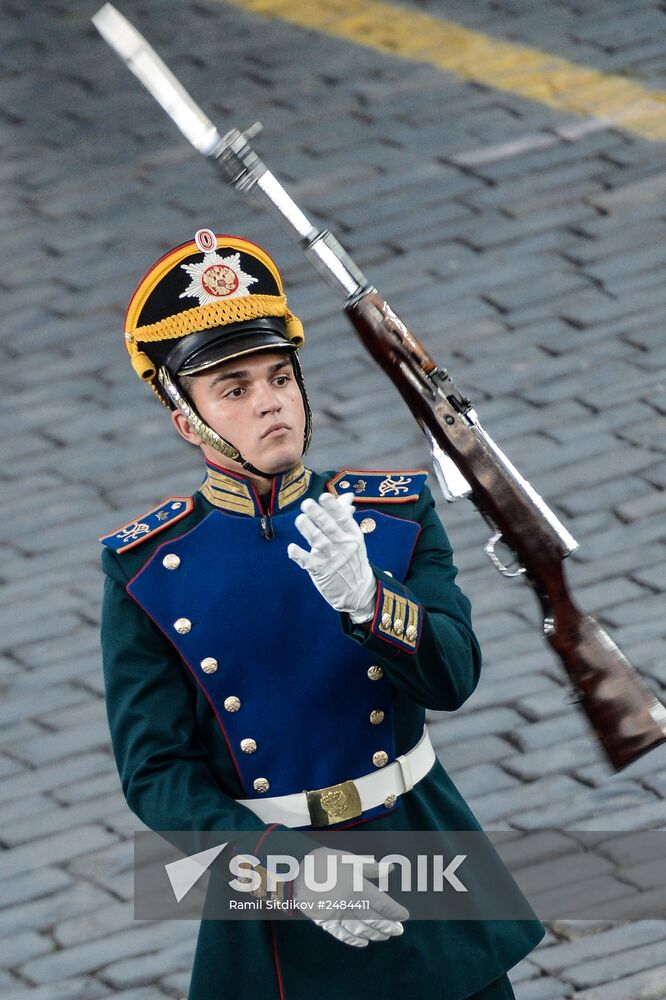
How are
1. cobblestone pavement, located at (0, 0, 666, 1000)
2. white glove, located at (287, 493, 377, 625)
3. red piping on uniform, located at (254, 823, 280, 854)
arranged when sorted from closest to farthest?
white glove, located at (287, 493, 377, 625) < red piping on uniform, located at (254, 823, 280, 854) < cobblestone pavement, located at (0, 0, 666, 1000)

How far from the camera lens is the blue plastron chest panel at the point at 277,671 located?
2990mm

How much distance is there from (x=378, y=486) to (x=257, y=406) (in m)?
0.33

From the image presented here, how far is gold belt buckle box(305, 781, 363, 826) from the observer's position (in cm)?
299

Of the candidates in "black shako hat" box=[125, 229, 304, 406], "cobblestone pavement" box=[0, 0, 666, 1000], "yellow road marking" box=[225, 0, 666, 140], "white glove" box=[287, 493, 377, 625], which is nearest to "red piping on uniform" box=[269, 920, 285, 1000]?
"white glove" box=[287, 493, 377, 625]

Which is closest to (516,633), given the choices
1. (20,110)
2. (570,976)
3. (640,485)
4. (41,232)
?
(640,485)

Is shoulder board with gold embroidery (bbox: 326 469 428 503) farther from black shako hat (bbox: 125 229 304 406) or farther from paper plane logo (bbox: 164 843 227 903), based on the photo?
paper plane logo (bbox: 164 843 227 903)

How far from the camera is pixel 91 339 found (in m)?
7.09

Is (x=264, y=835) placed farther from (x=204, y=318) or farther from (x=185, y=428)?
(x=204, y=318)

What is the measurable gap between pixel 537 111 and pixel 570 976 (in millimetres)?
4755

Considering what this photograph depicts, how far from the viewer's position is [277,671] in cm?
300

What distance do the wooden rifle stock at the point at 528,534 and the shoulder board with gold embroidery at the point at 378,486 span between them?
0.34ft

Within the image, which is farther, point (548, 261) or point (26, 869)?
point (548, 261)

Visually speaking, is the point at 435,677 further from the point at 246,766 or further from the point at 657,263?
the point at 657,263

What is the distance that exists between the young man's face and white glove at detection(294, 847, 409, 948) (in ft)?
2.12
